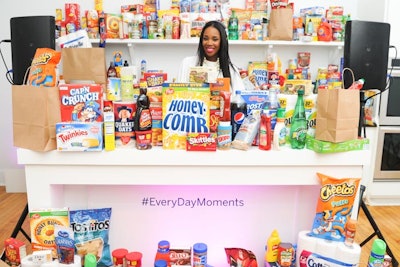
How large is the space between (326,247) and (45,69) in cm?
145

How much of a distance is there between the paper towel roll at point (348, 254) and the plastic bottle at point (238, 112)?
68 cm

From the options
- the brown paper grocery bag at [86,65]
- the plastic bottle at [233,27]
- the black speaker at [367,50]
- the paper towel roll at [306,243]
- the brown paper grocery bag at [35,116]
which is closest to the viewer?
the brown paper grocery bag at [35,116]

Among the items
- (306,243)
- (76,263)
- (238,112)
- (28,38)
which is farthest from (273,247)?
(28,38)

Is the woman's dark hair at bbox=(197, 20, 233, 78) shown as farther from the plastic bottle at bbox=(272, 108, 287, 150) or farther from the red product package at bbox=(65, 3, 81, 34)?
the red product package at bbox=(65, 3, 81, 34)

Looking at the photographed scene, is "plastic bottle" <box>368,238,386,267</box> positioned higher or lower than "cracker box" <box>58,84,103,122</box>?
lower

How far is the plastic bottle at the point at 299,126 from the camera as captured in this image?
63.7 inches

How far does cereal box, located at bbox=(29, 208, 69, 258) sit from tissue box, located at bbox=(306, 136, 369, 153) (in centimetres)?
112

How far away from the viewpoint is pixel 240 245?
1858 millimetres

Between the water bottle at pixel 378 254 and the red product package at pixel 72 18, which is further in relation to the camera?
the red product package at pixel 72 18

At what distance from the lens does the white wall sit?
363 centimetres

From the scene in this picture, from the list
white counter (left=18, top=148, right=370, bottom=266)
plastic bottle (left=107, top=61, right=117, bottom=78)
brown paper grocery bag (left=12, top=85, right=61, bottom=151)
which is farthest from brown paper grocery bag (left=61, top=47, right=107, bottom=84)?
plastic bottle (left=107, top=61, right=117, bottom=78)

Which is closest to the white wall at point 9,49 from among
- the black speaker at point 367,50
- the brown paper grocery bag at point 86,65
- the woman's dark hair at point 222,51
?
the woman's dark hair at point 222,51

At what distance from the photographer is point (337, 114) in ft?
4.98

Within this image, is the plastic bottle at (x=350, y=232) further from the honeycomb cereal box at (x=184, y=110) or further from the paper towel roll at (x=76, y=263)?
the paper towel roll at (x=76, y=263)
